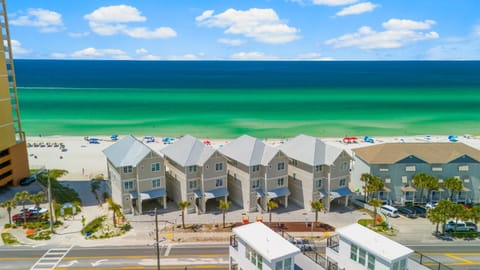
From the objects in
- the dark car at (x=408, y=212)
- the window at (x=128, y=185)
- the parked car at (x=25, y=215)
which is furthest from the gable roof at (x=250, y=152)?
the parked car at (x=25, y=215)

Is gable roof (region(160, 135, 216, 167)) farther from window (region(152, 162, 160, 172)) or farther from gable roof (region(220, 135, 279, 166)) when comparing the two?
gable roof (region(220, 135, 279, 166))

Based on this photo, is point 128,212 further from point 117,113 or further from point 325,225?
point 117,113

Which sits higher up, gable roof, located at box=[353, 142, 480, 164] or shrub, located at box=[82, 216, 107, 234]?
gable roof, located at box=[353, 142, 480, 164]

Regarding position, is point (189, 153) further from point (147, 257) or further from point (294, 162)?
point (147, 257)

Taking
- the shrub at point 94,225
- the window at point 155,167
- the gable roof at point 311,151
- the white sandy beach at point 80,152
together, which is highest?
the gable roof at point 311,151

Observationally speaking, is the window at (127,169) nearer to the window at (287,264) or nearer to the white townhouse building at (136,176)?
the white townhouse building at (136,176)

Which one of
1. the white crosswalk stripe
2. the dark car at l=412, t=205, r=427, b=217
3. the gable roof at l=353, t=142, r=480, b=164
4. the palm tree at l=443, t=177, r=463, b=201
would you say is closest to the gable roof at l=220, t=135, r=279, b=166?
the gable roof at l=353, t=142, r=480, b=164
